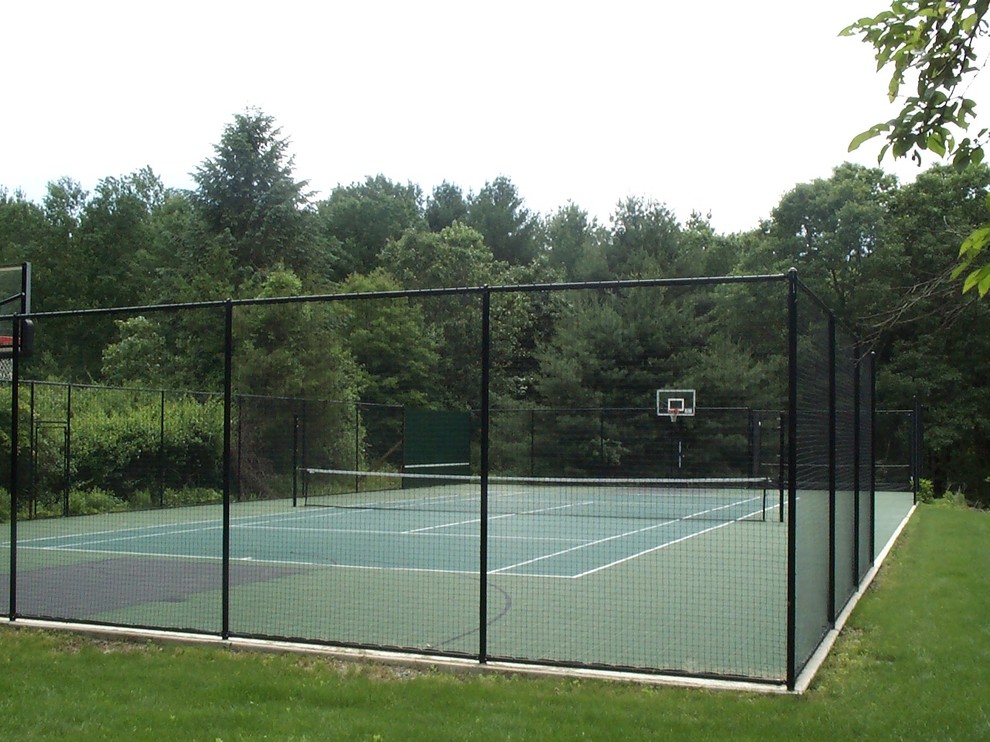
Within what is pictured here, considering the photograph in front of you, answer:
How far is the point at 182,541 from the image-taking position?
1448 centimetres

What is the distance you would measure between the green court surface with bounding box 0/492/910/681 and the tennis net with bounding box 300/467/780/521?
5.95 ft

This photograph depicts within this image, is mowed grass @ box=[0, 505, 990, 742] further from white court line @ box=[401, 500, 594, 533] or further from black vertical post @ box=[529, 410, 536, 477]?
black vertical post @ box=[529, 410, 536, 477]

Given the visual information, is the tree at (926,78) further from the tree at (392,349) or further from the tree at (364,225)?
the tree at (364,225)

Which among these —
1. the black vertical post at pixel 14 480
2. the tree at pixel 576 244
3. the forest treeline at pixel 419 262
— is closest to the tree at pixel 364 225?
the forest treeline at pixel 419 262

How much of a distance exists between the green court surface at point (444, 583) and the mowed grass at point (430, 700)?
1.84 ft

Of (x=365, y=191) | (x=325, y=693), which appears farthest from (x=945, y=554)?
(x=365, y=191)

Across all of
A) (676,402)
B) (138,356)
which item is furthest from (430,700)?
(138,356)

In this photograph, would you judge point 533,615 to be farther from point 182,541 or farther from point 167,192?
point 167,192

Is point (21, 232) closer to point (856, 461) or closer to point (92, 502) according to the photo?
point (92, 502)

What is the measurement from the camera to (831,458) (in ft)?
23.2

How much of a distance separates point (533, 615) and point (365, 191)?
48.2 metres

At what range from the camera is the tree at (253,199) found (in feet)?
110

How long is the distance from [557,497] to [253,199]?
16516 mm

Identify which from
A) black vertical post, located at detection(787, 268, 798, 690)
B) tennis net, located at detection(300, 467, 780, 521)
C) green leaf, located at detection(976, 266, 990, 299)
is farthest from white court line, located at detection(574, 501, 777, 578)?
green leaf, located at detection(976, 266, 990, 299)
